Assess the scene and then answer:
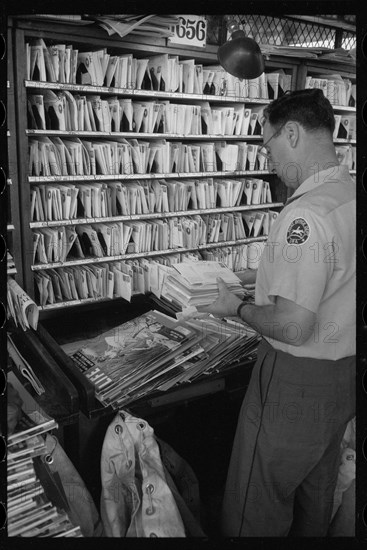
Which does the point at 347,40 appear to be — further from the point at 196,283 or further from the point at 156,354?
the point at 156,354

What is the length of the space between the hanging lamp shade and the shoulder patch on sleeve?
57.2 inches

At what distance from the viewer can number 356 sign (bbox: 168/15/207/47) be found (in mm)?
3604

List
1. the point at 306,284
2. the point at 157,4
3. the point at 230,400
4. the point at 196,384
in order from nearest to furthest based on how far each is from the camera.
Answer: the point at 157,4
the point at 306,284
the point at 196,384
the point at 230,400

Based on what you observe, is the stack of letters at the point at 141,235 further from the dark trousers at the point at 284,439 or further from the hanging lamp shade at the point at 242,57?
the dark trousers at the point at 284,439

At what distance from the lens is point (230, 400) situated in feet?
11.6

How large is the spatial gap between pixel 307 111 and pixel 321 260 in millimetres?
616

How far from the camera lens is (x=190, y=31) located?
3666 mm

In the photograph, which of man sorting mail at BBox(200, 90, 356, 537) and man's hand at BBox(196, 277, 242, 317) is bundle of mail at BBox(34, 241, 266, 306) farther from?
man sorting mail at BBox(200, 90, 356, 537)

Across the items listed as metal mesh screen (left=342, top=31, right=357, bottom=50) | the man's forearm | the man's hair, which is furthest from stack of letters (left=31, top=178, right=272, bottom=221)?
the man's forearm

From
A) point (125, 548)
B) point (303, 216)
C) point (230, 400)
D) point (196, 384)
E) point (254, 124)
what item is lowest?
point (230, 400)

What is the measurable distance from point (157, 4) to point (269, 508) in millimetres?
1875

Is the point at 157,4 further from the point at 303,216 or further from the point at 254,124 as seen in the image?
the point at 254,124

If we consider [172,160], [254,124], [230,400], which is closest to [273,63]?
[254,124]

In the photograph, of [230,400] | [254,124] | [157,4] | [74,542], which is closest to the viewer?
[157,4]
